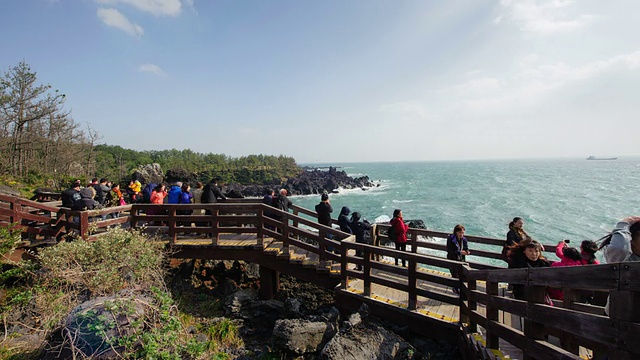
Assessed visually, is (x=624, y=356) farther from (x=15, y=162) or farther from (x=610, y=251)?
(x=15, y=162)

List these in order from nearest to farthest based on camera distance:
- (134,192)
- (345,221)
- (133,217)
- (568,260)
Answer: (568,260) < (345,221) < (133,217) < (134,192)

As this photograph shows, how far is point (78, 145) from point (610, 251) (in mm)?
36514

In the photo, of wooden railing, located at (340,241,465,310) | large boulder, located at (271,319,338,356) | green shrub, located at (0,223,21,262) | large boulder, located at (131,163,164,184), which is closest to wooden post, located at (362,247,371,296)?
wooden railing, located at (340,241,465,310)

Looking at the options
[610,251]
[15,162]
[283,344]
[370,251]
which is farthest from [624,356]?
[15,162]

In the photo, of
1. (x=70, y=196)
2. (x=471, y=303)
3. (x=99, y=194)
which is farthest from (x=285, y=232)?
(x=99, y=194)

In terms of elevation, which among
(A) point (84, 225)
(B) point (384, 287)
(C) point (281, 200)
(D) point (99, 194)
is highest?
(C) point (281, 200)

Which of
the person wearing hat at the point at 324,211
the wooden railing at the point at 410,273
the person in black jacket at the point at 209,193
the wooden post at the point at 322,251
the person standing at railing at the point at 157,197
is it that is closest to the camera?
the wooden railing at the point at 410,273

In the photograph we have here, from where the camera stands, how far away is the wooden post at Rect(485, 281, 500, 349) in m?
4.04

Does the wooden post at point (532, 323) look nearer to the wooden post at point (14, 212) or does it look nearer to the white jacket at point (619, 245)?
the white jacket at point (619, 245)

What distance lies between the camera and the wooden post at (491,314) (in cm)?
404

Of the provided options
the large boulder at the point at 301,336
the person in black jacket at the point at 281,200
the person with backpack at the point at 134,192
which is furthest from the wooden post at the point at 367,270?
the person with backpack at the point at 134,192

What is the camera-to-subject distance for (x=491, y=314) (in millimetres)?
4121

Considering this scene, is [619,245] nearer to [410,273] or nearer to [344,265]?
[410,273]

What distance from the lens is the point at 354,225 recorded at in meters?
8.46
